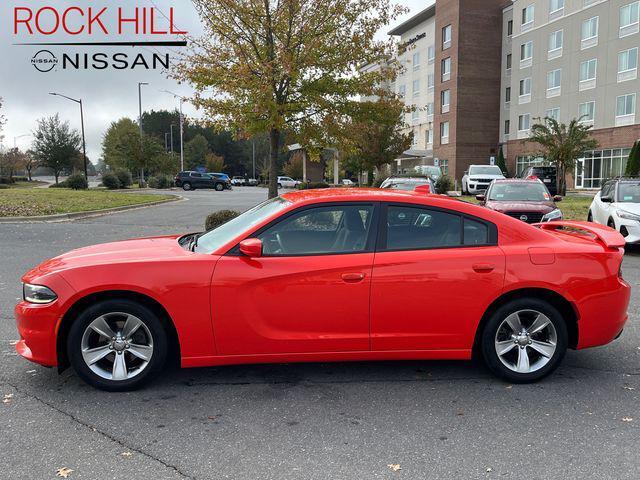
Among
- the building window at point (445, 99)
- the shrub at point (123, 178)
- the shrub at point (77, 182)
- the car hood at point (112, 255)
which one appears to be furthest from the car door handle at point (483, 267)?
the building window at point (445, 99)

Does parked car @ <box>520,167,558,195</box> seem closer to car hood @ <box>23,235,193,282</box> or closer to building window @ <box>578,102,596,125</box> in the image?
building window @ <box>578,102,596,125</box>

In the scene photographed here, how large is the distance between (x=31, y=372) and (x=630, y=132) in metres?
43.3

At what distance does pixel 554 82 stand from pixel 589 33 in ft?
15.6

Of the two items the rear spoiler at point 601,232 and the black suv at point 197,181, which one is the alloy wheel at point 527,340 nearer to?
the rear spoiler at point 601,232

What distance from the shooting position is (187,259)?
4.14 metres

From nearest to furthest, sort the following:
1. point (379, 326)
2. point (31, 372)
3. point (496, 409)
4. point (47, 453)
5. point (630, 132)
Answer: point (47, 453), point (496, 409), point (379, 326), point (31, 372), point (630, 132)

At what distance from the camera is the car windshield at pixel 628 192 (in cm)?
1189

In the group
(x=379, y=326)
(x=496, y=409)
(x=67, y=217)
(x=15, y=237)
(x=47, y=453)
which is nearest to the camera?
(x=47, y=453)

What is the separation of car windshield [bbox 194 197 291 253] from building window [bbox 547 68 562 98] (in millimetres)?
47271

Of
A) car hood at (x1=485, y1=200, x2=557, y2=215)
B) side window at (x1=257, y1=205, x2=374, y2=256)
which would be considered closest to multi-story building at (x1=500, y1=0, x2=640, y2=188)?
car hood at (x1=485, y1=200, x2=557, y2=215)

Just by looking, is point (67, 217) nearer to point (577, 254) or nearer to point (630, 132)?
point (577, 254)

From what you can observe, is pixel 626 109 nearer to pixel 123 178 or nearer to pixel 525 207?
pixel 525 207

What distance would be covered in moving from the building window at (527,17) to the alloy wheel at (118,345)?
52808 millimetres

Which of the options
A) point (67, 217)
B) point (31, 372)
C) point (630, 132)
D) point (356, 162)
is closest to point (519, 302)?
point (31, 372)
